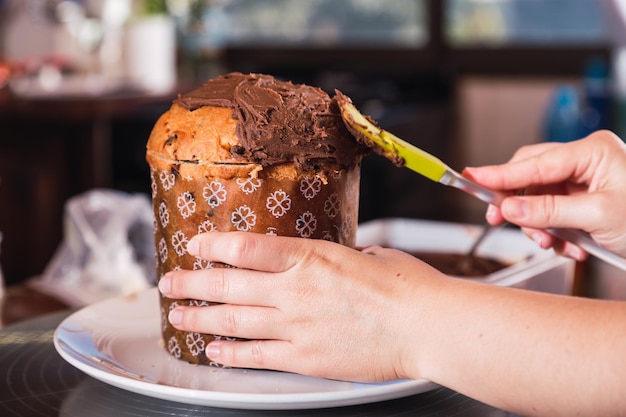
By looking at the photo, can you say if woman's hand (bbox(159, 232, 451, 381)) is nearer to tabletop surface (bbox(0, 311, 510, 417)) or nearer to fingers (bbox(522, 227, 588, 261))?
tabletop surface (bbox(0, 311, 510, 417))

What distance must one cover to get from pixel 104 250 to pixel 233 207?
33.3 inches

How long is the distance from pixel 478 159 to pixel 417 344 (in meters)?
4.44

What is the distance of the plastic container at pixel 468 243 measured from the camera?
1.22 meters

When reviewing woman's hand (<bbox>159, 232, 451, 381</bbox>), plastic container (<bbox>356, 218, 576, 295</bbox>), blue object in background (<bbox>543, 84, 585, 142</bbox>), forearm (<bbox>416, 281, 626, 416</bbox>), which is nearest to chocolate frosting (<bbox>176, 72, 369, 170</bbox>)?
woman's hand (<bbox>159, 232, 451, 381</bbox>)

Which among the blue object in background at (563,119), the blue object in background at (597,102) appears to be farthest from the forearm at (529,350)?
the blue object in background at (597,102)

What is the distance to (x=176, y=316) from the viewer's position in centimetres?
85

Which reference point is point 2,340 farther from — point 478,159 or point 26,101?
point 478,159

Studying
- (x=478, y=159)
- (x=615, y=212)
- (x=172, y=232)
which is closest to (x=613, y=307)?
(x=615, y=212)

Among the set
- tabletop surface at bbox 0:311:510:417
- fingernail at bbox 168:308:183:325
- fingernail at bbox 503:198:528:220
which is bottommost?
tabletop surface at bbox 0:311:510:417

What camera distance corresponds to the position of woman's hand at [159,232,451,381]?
755mm

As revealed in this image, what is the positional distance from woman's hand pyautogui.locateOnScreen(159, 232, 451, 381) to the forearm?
1.1 inches

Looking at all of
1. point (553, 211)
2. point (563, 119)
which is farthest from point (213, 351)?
point (563, 119)

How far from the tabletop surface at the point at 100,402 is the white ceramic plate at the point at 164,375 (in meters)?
0.02

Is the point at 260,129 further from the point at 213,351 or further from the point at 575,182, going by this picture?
the point at 575,182
